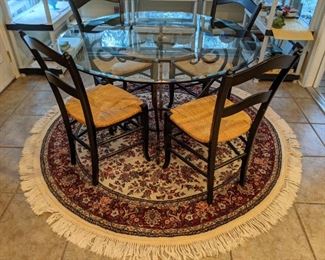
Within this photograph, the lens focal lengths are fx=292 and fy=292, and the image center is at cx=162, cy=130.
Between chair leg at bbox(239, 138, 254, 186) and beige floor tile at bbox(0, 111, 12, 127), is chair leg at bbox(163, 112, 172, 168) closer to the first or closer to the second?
chair leg at bbox(239, 138, 254, 186)

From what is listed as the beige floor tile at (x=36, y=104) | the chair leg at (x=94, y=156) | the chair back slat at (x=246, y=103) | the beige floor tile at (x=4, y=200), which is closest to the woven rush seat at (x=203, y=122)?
the chair back slat at (x=246, y=103)

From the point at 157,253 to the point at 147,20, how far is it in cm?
181

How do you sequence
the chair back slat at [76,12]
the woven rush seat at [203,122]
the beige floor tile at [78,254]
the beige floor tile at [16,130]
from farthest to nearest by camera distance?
the chair back slat at [76,12]
the beige floor tile at [16,130]
the woven rush seat at [203,122]
the beige floor tile at [78,254]

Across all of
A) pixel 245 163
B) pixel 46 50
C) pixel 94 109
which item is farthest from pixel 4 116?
pixel 245 163

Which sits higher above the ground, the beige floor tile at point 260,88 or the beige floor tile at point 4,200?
the beige floor tile at point 260,88

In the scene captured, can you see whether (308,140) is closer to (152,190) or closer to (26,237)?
(152,190)

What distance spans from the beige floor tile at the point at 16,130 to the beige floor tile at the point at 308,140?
6.74ft

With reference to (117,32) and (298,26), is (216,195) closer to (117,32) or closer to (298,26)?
(117,32)

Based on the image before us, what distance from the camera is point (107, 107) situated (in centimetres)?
173

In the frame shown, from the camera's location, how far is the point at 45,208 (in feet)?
5.43

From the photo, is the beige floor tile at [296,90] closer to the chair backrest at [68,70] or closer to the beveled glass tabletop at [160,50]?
the beveled glass tabletop at [160,50]

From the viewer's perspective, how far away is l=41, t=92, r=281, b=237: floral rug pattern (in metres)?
1.59

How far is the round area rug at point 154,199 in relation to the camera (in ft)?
4.92

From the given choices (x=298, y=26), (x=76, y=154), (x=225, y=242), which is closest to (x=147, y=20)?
(x=76, y=154)
